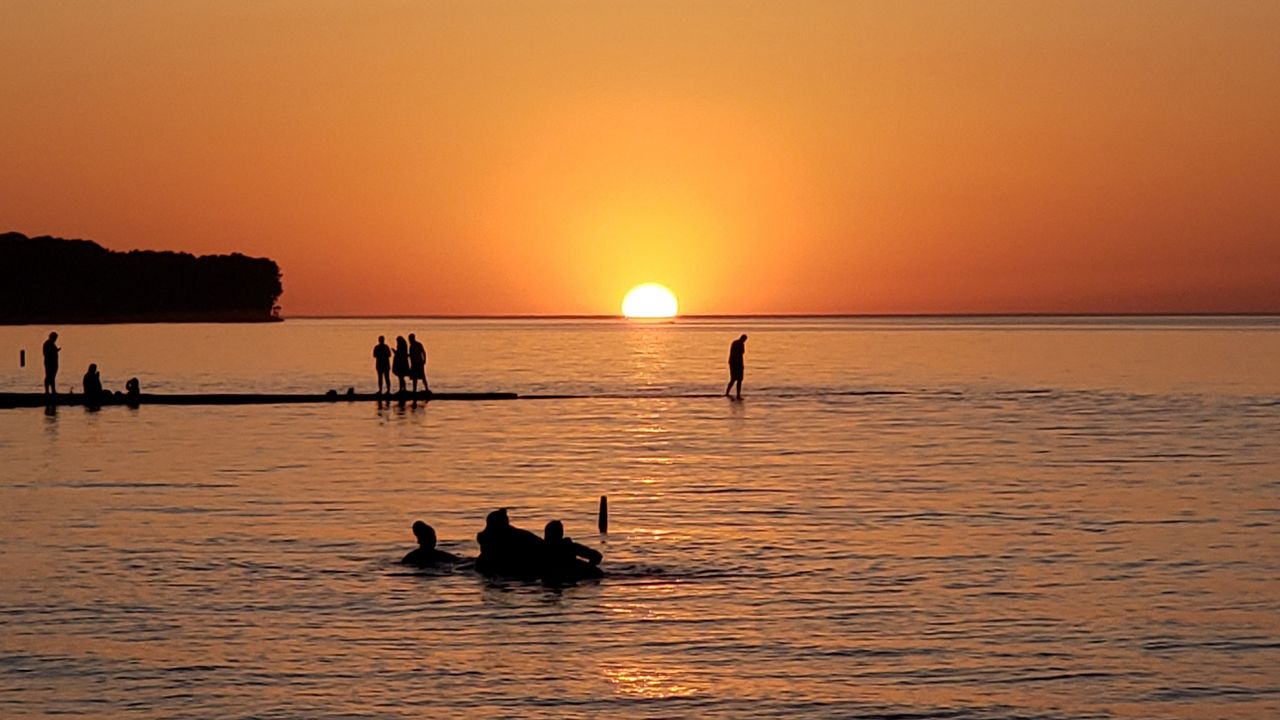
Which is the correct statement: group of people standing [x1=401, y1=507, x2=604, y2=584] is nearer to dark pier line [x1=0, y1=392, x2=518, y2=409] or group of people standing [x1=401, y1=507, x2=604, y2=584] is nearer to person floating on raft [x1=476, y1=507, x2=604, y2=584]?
person floating on raft [x1=476, y1=507, x2=604, y2=584]

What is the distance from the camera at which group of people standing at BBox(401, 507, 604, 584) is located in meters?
25.3

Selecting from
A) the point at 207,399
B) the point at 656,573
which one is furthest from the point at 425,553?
the point at 207,399

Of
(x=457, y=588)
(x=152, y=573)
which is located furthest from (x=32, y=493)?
(x=457, y=588)

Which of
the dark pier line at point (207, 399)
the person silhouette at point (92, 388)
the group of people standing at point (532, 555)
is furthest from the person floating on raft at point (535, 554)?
the dark pier line at point (207, 399)

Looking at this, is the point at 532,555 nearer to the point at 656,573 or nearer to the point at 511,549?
the point at 511,549

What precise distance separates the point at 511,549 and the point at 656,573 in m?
2.24

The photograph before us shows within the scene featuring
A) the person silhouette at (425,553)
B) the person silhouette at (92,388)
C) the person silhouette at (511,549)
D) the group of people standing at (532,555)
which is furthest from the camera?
the person silhouette at (92,388)

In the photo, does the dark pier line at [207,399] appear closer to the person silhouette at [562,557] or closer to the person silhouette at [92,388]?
the person silhouette at [92,388]

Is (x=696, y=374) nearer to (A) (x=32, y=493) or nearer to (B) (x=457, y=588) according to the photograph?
(A) (x=32, y=493)

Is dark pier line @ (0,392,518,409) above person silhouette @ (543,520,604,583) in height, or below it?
above

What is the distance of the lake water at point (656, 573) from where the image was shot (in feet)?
62.0

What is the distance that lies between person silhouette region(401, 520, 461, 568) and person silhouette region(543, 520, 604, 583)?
1.95 m

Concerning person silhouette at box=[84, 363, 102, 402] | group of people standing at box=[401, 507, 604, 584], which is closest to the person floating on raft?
group of people standing at box=[401, 507, 604, 584]

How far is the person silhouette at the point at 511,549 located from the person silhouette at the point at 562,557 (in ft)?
0.50
